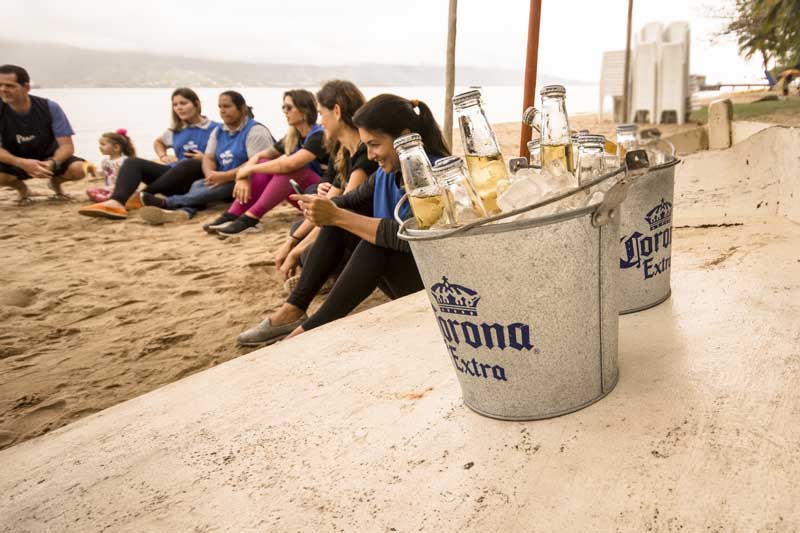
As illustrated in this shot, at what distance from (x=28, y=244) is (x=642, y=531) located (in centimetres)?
435

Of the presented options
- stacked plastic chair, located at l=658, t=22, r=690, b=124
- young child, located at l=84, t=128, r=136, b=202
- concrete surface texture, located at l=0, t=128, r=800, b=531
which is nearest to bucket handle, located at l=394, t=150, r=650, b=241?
concrete surface texture, located at l=0, t=128, r=800, b=531

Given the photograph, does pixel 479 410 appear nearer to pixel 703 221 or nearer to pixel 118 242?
pixel 703 221

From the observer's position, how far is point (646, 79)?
872 centimetres

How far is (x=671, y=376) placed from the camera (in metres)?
1.14

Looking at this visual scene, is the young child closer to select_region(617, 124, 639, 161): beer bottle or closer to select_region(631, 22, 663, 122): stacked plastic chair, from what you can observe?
select_region(617, 124, 639, 161): beer bottle

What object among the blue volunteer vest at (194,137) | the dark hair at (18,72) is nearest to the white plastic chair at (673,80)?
the blue volunteer vest at (194,137)

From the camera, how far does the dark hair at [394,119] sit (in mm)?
1989

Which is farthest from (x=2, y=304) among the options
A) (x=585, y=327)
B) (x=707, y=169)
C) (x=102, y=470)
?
(x=707, y=169)

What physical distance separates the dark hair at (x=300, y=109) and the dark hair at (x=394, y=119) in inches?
69.8

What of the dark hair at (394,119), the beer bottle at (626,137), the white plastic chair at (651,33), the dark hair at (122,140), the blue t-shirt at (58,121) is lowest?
the beer bottle at (626,137)

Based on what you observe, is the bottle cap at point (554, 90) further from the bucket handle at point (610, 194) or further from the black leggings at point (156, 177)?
the black leggings at point (156, 177)

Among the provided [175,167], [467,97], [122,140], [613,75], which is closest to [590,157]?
[467,97]

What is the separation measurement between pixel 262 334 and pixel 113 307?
1.03 m

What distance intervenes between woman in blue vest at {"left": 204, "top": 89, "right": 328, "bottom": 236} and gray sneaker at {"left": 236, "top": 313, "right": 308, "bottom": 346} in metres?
1.70
